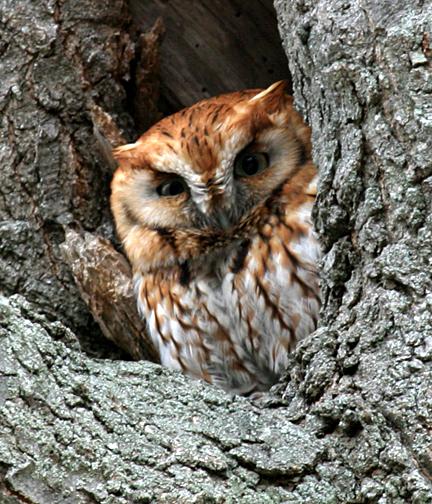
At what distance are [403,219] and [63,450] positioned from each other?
0.82 m

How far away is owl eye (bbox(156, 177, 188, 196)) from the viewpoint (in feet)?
10.1

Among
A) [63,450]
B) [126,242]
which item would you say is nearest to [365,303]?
[63,450]

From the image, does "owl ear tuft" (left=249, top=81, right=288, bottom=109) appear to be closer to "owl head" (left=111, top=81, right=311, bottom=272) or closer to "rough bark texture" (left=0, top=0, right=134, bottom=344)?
"owl head" (left=111, top=81, right=311, bottom=272)

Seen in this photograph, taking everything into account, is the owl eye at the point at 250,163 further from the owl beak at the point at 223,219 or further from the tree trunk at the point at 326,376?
the tree trunk at the point at 326,376

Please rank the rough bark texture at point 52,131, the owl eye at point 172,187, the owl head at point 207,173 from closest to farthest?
the owl head at point 207,173 < the owl eye at point 172,187 < the rough bark texture at point 52,131

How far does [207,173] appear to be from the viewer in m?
2.90

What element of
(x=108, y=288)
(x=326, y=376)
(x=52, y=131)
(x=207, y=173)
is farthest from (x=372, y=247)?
(x=52, y=131)

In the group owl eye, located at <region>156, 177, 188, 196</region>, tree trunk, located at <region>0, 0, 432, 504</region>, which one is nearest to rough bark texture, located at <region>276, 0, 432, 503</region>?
tree trunk, located at <region>0, 0, 432, 504</region>

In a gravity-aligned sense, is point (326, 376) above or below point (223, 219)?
below

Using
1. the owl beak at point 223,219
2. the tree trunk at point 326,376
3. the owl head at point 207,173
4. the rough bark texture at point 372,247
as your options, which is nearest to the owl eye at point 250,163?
the owl head at point 207,173

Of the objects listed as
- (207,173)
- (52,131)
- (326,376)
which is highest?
(52,131)

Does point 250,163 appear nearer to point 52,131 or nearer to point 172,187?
point 172,187

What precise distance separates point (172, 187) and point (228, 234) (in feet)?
0.75

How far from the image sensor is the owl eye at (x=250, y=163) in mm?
3002
